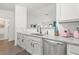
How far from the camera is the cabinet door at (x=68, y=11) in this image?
5.20ft

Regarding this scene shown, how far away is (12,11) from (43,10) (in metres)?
0.50

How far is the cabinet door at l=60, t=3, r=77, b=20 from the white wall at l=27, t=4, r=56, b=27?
175 mm

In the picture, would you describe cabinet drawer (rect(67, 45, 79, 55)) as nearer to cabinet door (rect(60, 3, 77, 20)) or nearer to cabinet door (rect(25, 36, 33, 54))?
cabinet door (rect(60, 3, 77, 20))

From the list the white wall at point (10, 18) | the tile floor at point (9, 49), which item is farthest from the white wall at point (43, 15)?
the tile floor at point (9, 49)

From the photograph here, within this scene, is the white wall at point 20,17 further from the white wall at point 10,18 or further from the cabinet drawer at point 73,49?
the cabinet drawer at point 73,49

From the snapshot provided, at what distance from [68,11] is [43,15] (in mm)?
420

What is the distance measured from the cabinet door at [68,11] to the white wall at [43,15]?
6.9 inches

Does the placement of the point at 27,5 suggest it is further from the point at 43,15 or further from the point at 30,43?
the point at 30,43

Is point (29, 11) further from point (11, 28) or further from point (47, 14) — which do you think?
point (11, 28)

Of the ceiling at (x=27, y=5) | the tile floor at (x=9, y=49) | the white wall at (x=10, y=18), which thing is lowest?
the tile floor at (x=9, y=49)

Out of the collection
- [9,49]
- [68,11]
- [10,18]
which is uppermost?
[68,11]

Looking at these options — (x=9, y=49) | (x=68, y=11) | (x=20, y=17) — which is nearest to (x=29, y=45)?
(x=9, y=49)

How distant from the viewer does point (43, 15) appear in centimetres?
168
